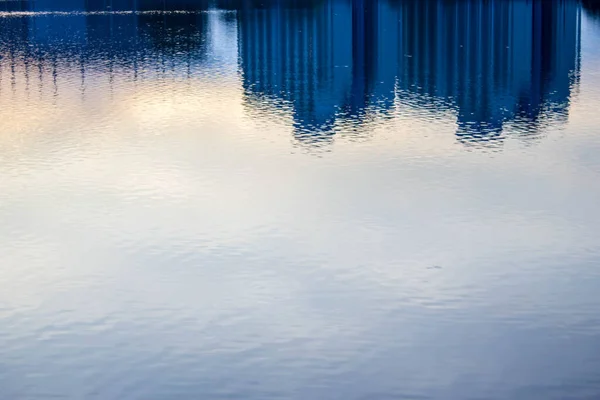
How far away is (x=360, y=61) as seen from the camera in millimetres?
76500

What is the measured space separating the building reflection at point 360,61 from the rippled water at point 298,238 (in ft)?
1.25

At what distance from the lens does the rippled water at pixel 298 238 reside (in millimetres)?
16688

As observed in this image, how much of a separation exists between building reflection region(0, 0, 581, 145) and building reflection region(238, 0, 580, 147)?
0.09 metres

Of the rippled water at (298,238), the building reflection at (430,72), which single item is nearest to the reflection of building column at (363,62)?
the building reflection at (430,72)

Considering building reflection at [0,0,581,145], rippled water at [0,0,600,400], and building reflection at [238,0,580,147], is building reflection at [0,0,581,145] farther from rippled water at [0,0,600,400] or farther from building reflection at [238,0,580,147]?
rippled water at [0,0,600,400]

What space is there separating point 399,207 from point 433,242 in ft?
12.7

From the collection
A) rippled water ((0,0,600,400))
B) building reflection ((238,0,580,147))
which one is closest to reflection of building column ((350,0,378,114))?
building reflection ((238,0,580,147))

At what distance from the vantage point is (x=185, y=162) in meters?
34.6

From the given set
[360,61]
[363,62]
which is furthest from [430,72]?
[360,61]

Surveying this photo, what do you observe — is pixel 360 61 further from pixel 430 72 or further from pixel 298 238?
pixel 298 238

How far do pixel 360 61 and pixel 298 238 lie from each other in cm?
5275

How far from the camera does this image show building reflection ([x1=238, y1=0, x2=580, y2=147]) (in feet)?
151

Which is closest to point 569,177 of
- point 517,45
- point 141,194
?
point 141,194

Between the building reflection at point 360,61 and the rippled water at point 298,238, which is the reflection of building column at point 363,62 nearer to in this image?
the building reflection at point 360,61
